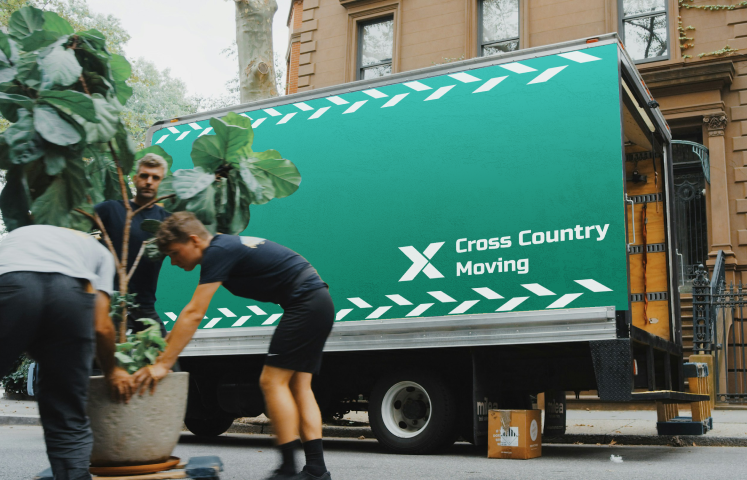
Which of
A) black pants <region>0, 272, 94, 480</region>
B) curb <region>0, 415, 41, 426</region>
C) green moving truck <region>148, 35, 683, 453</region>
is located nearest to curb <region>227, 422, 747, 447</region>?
green moving truck <region>148, 35, 683, 453</region>

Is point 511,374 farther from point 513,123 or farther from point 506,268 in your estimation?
point 513,123

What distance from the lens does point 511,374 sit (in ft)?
21.5

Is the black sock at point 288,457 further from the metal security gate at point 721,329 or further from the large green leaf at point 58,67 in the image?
the metal security gate at point 721,329

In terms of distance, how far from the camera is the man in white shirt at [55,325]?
2945mm

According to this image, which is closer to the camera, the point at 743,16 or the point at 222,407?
the point at 222,407

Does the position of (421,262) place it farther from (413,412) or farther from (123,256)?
(123,256)

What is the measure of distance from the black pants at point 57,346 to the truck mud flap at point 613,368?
370cm

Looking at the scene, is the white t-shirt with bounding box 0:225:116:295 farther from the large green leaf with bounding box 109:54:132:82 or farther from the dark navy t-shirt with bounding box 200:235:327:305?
the large green leaf with bounding box 109:54:132:82

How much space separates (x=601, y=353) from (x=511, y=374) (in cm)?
114

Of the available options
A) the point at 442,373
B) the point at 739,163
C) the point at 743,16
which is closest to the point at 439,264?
the point at 442,373

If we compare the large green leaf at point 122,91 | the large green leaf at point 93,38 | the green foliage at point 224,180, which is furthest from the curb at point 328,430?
the large green leaf at point 93,38

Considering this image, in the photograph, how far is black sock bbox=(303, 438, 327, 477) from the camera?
12.8 feet

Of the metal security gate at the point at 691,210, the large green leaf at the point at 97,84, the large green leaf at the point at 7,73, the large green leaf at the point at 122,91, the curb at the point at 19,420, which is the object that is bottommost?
the curb at the point at 19,420

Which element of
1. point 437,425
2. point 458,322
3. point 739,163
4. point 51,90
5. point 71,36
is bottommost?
A: point 437,425
